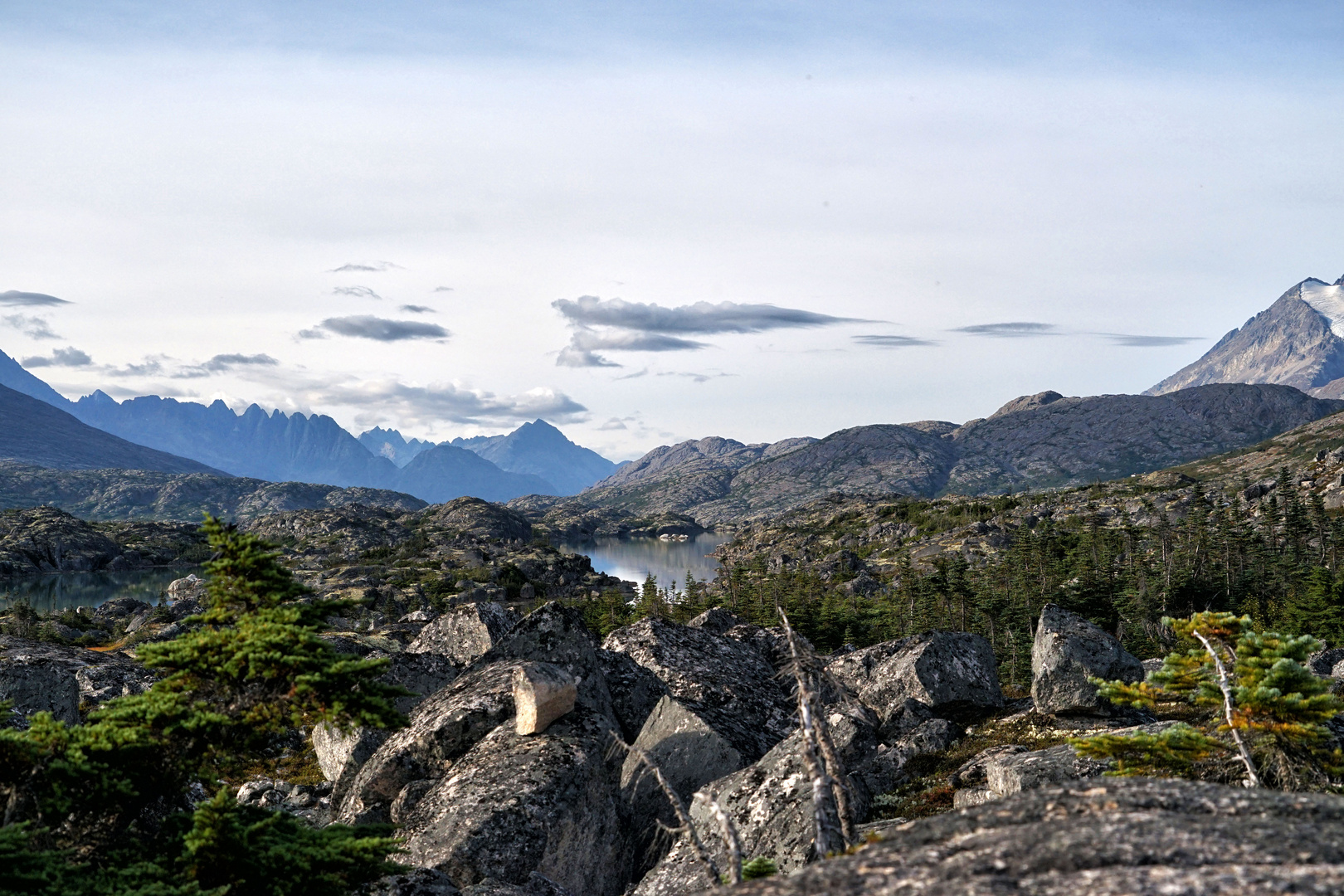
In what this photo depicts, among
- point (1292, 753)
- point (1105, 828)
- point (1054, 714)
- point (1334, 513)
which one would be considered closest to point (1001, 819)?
point (1105, 828)

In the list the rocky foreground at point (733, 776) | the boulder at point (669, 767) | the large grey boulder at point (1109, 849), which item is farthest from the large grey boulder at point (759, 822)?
the large grey boulder at point (1109, 849)

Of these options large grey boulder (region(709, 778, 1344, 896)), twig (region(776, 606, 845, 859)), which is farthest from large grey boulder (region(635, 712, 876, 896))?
large grey boulder (region(709, 778, 1344, 896))

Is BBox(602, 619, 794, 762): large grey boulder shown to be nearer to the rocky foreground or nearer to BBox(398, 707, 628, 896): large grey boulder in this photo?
the rocky foreground

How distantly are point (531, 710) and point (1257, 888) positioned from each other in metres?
17.2

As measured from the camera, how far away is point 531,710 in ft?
70.1

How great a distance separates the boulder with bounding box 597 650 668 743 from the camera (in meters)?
26.2

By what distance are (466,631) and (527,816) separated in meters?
13.5

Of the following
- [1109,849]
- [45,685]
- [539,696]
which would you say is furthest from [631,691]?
[45,685]

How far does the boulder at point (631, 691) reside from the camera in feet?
86.1

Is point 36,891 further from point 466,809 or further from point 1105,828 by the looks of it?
point 1105,828

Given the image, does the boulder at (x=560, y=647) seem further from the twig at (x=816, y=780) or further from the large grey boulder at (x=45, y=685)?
the twig at (x=816, y=780)

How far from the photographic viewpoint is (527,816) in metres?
18.8

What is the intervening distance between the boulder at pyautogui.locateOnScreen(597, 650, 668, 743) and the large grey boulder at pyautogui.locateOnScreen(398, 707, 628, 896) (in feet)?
13.3

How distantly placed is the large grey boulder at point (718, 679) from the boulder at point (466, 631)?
4372mm
